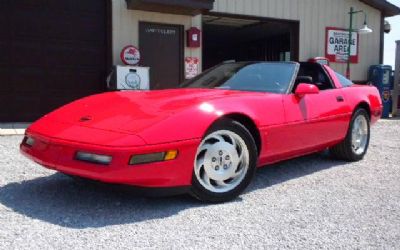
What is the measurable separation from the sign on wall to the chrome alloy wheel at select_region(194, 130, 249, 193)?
30.3 ft

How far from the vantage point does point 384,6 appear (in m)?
13.0

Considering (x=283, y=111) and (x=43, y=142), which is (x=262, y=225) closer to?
(x=283, y=111)

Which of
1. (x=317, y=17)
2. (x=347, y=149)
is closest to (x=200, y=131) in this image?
(x=347, y=149)

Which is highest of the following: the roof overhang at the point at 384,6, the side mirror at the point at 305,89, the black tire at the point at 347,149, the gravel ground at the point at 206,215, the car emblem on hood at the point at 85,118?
the roof overhang at the point at 384,6

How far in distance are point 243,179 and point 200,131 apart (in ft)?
2.11

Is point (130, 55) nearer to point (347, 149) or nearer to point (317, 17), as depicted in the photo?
point (347, 149)

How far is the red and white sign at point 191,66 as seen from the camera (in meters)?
9.92

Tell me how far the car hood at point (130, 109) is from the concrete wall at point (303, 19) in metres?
5.17

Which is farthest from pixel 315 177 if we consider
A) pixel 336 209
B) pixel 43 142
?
pixel 43 142

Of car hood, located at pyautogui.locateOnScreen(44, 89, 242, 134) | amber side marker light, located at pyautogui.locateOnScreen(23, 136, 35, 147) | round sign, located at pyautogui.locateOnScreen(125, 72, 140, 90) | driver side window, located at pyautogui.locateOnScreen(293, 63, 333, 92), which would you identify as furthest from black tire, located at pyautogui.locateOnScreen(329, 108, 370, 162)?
round sign, located at pyautogui.locateOnScreen(125, 72, 140, 90)

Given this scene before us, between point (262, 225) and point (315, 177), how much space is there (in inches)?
65.0

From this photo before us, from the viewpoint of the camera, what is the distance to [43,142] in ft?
11.1

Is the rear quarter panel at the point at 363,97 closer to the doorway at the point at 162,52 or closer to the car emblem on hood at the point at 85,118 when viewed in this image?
the car emblem on hood at the point at 85,118

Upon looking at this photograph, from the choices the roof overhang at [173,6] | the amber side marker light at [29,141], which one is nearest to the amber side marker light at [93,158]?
the amber side marker light at [29,141]
